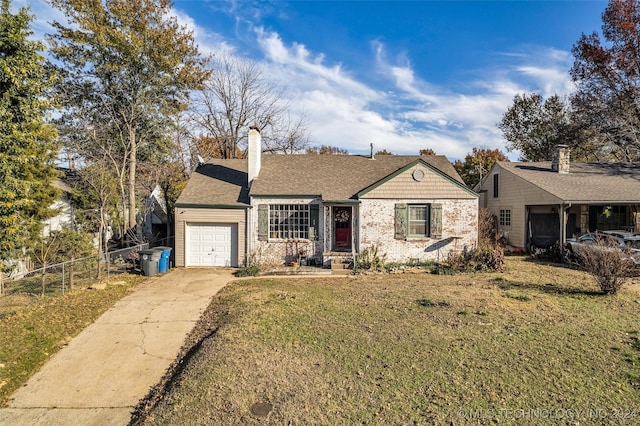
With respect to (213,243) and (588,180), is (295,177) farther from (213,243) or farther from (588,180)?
(588,180)

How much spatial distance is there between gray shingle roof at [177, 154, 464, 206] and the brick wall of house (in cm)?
114

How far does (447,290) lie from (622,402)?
585 cm

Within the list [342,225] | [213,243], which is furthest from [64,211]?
[342,225]

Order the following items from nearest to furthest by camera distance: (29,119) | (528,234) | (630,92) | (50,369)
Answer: (50,369), (29,119), (528,234), (630,92)

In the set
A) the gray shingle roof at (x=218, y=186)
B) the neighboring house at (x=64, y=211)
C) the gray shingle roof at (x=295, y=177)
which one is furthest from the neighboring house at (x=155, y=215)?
the gray shingle roof at (x=295, y=177)

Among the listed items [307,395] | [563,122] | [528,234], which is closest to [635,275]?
[528,234]

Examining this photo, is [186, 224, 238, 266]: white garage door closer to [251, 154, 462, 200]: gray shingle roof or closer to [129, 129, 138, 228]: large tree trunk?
[251, 154, 462, 200]: gray shingle roof

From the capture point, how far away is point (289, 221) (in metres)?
14.5

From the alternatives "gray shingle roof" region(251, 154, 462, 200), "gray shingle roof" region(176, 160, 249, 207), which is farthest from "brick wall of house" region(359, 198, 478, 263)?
"gray shingle roof" region(176, 160, 249, 207)

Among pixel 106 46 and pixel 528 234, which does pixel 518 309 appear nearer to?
pixel 528 234

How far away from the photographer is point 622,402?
4.30 m

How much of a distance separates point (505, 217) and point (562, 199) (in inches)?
195

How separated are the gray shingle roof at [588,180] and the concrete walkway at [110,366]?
649 inches

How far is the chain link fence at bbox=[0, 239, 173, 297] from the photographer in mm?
10055
